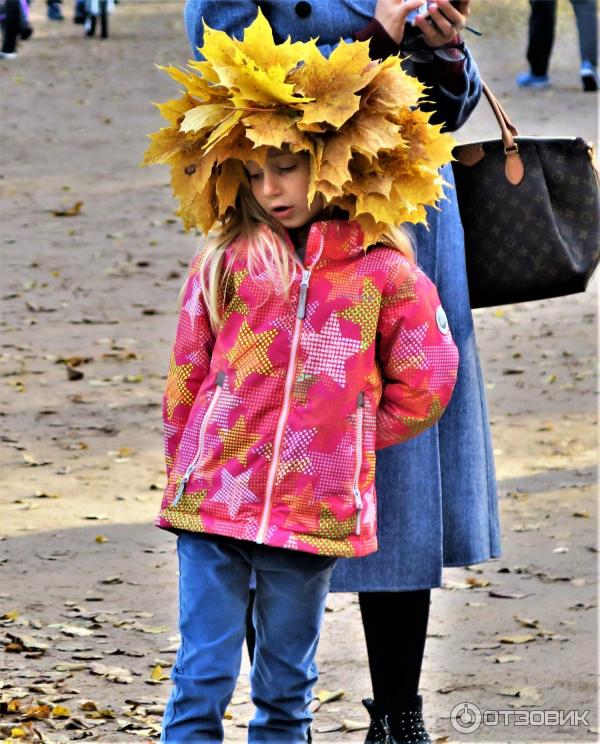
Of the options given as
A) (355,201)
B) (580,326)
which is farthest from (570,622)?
(580,326)

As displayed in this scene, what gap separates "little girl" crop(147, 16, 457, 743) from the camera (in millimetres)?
2939

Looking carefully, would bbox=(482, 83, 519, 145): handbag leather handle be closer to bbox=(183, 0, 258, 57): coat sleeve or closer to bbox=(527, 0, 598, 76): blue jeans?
bbox=(183, 0, 258, 57): coat sleeve

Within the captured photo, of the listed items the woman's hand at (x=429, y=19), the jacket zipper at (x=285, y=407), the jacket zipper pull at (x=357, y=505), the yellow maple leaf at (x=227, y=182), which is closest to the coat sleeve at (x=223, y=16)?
the woman's hand at (x=429, y=19)

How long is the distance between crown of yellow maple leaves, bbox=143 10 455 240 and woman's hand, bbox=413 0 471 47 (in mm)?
161

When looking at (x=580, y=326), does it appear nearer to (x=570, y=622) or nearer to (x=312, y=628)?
(x=570, y=622)

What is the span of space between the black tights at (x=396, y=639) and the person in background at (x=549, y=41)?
13525 mm

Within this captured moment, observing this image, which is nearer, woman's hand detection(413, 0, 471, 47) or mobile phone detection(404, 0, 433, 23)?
woman's hand detection(413, 0, 471, 47)

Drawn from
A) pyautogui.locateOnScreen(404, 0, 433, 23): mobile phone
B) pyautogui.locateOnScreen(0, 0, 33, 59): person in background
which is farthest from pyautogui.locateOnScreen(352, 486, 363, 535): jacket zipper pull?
pyautogui.locateOnScreen(0, 0, 33, 59): person in background

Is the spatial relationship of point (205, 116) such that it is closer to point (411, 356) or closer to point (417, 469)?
point (411, 356)

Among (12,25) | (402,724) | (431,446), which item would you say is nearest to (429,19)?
(431,446)

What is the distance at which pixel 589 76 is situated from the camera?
16859mm

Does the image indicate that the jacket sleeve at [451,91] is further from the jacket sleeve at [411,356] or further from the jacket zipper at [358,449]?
the jacket zipper at [358,449]

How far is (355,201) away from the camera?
9.96 feet

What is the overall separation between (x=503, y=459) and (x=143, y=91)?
12041 mm
